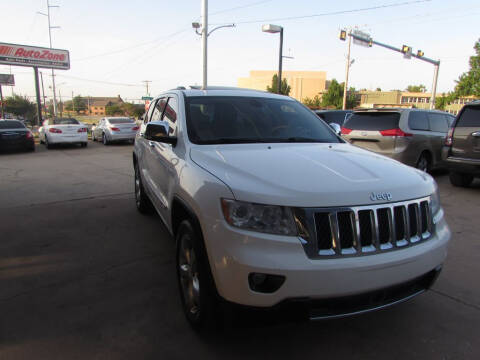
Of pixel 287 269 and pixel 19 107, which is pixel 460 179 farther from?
pixel 19 107

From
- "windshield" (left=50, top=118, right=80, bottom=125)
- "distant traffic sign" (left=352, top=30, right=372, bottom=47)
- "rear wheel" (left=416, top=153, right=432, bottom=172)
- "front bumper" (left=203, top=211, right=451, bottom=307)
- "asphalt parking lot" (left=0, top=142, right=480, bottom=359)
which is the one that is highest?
"distant traffic sign" (left=352, top=30, right=372, bottom=47)

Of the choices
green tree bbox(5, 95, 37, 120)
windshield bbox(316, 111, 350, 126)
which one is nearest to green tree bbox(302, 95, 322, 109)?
windshield bbox(316, 111, 350, 126)

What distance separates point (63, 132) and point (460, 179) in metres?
15.4

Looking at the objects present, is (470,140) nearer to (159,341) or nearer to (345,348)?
(345,348)

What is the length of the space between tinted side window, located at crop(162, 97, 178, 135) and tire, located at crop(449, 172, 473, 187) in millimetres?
6559

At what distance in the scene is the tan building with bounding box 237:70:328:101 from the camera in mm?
111250

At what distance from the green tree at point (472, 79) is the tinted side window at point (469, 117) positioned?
34342 millimetres

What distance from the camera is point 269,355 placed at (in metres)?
2.32

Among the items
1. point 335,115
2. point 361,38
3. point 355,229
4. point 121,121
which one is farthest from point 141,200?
point 361,38

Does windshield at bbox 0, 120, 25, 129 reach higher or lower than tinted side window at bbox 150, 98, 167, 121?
lower

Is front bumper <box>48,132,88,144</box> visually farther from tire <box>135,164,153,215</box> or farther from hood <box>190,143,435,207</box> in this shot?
hood <box>190,143,435,207</box>

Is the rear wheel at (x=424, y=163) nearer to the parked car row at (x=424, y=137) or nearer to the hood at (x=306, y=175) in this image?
the parked car row at (x=424, y=137)

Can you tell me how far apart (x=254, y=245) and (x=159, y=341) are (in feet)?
3.76

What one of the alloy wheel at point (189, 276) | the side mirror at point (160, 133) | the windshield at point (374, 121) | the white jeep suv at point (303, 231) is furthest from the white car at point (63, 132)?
the alloy wheel at point (189, 276)
